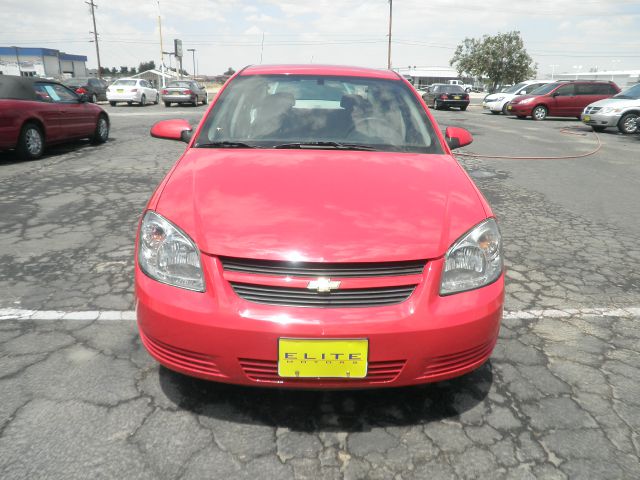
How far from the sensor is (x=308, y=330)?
5.57ft

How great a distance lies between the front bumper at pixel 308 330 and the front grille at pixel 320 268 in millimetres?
59

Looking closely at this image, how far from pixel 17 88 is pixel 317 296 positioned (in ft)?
26.4

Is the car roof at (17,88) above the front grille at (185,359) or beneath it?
above

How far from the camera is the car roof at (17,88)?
7438mm

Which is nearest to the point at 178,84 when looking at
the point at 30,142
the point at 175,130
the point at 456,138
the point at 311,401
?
the point at 30,142

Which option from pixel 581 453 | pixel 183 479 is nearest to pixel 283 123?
pixel 183 479

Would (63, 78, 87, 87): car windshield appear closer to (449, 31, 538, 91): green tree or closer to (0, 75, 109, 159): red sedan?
(0, 75, 109, 159): red sedan

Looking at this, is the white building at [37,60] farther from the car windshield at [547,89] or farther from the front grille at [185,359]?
the front grille at [185,359]

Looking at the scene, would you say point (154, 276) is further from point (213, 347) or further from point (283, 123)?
point (283, 123)

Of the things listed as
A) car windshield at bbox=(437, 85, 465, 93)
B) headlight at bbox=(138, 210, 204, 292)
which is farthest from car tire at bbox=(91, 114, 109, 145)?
car windshield at bbox=(437, 85, 465, 93)

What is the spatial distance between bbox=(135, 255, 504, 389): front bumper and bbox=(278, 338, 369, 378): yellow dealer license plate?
3cm

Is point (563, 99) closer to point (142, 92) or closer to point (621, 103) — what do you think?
point (621, 103)

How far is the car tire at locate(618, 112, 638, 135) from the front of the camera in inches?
549

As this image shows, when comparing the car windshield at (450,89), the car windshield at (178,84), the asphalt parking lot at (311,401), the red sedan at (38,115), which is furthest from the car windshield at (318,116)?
the car windshield at (450,89)
